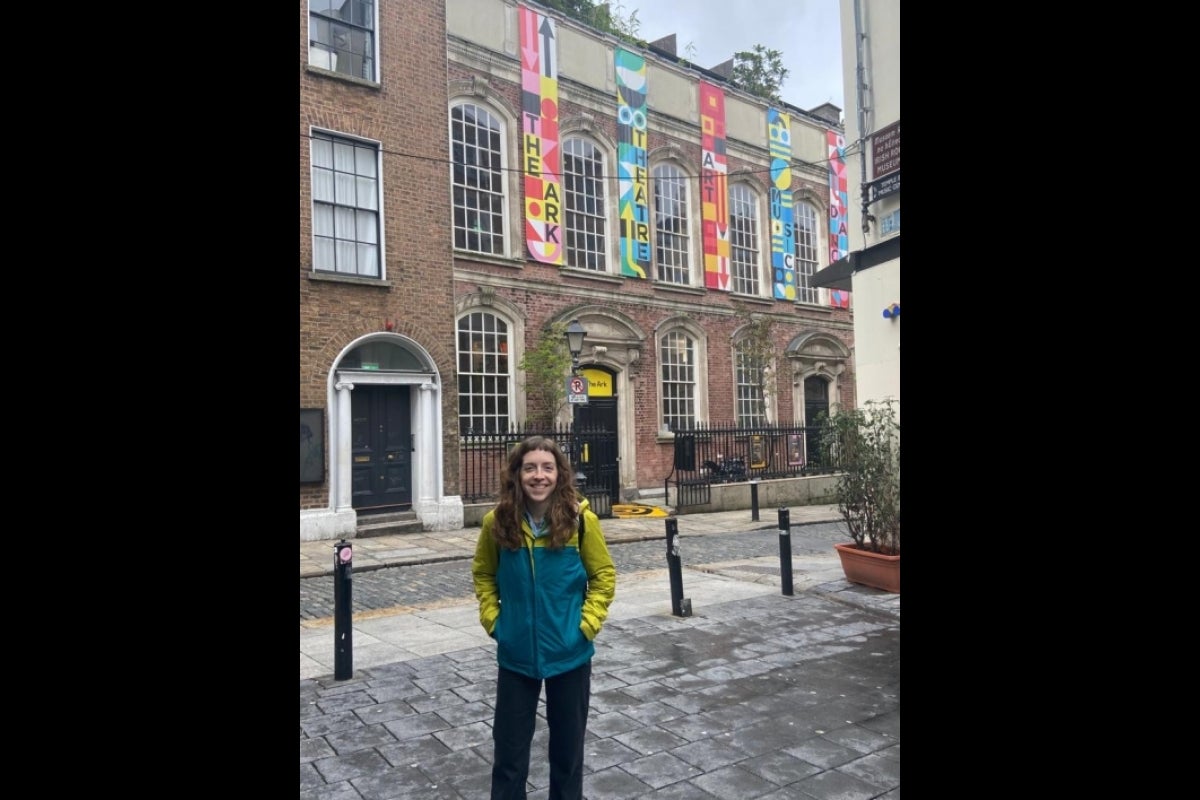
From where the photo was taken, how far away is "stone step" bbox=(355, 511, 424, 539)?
43.8 ft

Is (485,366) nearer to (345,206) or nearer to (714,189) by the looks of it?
(345,206)

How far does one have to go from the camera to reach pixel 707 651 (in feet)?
19.5

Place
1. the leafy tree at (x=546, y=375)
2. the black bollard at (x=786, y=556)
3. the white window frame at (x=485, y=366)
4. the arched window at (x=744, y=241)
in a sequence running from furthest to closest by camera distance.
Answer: the arched window at (x=744, y=241), the leafy tree at (x=546, y=375), the white window frame at (x=485, y=366), the black bollard at (x=786, y=556)

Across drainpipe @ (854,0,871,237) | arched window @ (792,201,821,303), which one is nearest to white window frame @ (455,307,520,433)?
drainpipe @ (854,0,871,237)

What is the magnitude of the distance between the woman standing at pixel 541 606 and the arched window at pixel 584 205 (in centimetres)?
1528

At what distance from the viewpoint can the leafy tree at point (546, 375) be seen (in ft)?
54.2

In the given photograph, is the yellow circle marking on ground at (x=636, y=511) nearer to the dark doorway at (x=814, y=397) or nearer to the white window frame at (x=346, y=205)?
the white window frame at (x=346, y=205)

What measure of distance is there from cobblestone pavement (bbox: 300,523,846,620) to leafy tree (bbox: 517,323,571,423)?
476cm

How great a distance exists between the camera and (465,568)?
10547 millimetres

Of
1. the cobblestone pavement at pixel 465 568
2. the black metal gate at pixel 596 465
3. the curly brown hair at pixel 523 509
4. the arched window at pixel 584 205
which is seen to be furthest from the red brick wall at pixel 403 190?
the curly brown hair at pixel 523 509

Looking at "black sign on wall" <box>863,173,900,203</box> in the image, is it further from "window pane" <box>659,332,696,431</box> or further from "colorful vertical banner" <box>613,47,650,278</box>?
"window pane" <box>659,332,696,431</box>
